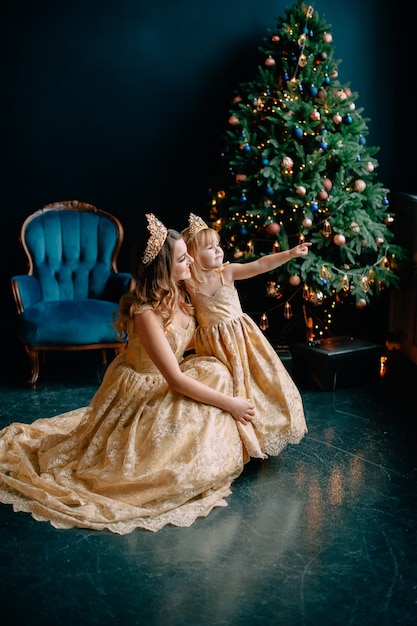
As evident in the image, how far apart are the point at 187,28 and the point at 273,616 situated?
406 centimetres

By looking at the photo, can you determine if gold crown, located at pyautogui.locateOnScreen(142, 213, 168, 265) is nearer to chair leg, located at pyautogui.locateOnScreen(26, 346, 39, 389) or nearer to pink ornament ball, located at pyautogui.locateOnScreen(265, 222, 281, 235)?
pink ornament ball, located at pyautogui.locateOnScreen(265, 222, 281, 235)

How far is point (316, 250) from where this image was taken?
4.34 meters

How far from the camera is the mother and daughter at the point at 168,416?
8.57ft

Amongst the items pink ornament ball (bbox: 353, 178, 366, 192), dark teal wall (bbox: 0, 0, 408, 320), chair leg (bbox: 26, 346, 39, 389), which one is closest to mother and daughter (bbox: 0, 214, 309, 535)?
chair leg (bbox: 26, 346, 39, 389)

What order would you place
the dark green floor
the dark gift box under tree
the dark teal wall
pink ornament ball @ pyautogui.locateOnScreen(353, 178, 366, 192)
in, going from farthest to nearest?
the dark teal wall < pink ornament ball @ pyautogui.locateOnScreen(353, 178, 366, 192) < the dark gift box under tree < the dark green floor

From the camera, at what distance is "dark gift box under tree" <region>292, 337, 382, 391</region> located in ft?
13.3

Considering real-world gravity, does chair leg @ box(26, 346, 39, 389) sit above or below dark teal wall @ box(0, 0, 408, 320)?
below

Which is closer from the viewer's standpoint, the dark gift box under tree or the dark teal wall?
the dark gift box under tree

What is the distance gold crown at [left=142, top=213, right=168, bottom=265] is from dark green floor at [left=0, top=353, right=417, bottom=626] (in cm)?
103

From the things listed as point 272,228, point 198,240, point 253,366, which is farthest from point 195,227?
point 272,228

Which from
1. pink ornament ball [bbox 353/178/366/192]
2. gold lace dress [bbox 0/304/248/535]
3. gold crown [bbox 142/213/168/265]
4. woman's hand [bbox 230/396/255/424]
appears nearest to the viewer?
gold lace dress [bbox 0/304/248/535]

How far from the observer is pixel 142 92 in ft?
16.1

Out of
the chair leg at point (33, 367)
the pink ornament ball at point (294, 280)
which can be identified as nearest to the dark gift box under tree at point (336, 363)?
the pink ornament ball at point (294, 280)

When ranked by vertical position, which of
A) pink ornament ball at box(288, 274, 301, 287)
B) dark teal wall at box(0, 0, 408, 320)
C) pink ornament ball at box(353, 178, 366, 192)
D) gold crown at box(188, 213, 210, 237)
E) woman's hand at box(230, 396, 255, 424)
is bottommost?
woman's hand at box(230, 396, 255, 424)
